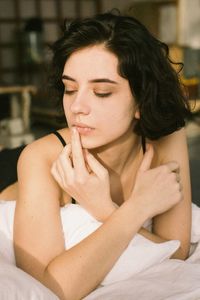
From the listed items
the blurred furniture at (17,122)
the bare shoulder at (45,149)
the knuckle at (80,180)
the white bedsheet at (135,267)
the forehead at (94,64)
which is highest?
the forehead at (94,64)

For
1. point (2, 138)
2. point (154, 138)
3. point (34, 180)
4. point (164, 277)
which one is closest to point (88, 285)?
point (164, 277)

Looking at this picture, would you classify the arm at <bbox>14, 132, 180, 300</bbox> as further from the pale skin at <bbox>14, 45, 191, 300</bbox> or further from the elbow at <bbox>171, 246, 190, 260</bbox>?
the elbow at <bbox>171, 246, 190, 260</bbox>

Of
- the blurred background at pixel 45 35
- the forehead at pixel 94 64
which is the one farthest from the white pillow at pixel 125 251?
the blurred background at pixel 45 35

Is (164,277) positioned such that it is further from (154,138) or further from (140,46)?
(140,46)

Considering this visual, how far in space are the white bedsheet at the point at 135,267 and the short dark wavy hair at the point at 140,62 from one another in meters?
0.36

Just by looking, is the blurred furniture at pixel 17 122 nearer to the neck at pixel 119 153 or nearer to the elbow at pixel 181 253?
the neck at pixel 119 153

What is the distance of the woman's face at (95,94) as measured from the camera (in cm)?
106

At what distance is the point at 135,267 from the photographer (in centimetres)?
105

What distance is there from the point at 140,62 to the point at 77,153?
12.2 inches

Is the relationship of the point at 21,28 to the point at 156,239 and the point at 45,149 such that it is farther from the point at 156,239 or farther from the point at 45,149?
the point at 156,239

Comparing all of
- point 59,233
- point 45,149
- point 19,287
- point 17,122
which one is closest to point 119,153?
point 45,149

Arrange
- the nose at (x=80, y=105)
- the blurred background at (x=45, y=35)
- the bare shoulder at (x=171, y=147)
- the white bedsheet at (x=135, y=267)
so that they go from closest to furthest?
the white bedsheet at (x=135, y=267)
the nose at (x=80, y=105)
the bare shoulder at (x=171, y=147)
the blurred background at (x=45, y=35)

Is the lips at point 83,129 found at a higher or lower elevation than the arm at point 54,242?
higher

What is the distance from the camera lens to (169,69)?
4.13ft
